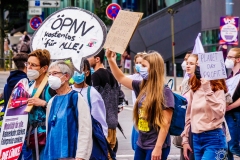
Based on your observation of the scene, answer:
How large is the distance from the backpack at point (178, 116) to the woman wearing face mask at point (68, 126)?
59.4 inches

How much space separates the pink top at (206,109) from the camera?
779cm

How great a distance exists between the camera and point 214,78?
773 cm

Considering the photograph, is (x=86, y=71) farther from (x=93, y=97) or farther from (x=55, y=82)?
(x=55, y=82)

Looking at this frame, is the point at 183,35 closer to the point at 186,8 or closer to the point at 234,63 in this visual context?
the point at 186,8

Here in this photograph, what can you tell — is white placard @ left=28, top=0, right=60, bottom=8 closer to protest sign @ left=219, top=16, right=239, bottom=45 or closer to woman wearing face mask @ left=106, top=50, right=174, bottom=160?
protest sign @ left=219, top=16, right=239, bottom=45

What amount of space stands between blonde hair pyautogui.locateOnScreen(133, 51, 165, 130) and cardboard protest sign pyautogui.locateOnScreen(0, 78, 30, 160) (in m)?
1.18

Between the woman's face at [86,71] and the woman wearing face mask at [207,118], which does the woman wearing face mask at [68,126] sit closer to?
the woman's face at [86,71]

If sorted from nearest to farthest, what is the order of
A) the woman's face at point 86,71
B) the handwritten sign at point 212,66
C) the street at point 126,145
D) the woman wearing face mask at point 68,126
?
the woman wearing face mask at point 68,126 < the handwritten sign at point 212,66 < the woman's face at point 86,71 < the street at point 126,145

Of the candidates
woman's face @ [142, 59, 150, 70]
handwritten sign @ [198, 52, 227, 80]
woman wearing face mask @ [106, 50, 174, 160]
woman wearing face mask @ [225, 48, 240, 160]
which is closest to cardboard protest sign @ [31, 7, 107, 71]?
woman's face @ [142, 59, 150, 70]

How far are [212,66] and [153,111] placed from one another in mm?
812

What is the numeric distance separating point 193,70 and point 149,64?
0.95 m

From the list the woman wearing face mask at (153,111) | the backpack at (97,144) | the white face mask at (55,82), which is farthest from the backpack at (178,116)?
the white face mask at (55,82)

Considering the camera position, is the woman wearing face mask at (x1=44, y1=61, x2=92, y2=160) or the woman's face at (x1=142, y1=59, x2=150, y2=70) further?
the woman's face at (x1=142, y1=59, x2=150, y2=70)

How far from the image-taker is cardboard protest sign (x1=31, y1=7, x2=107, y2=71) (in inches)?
317
